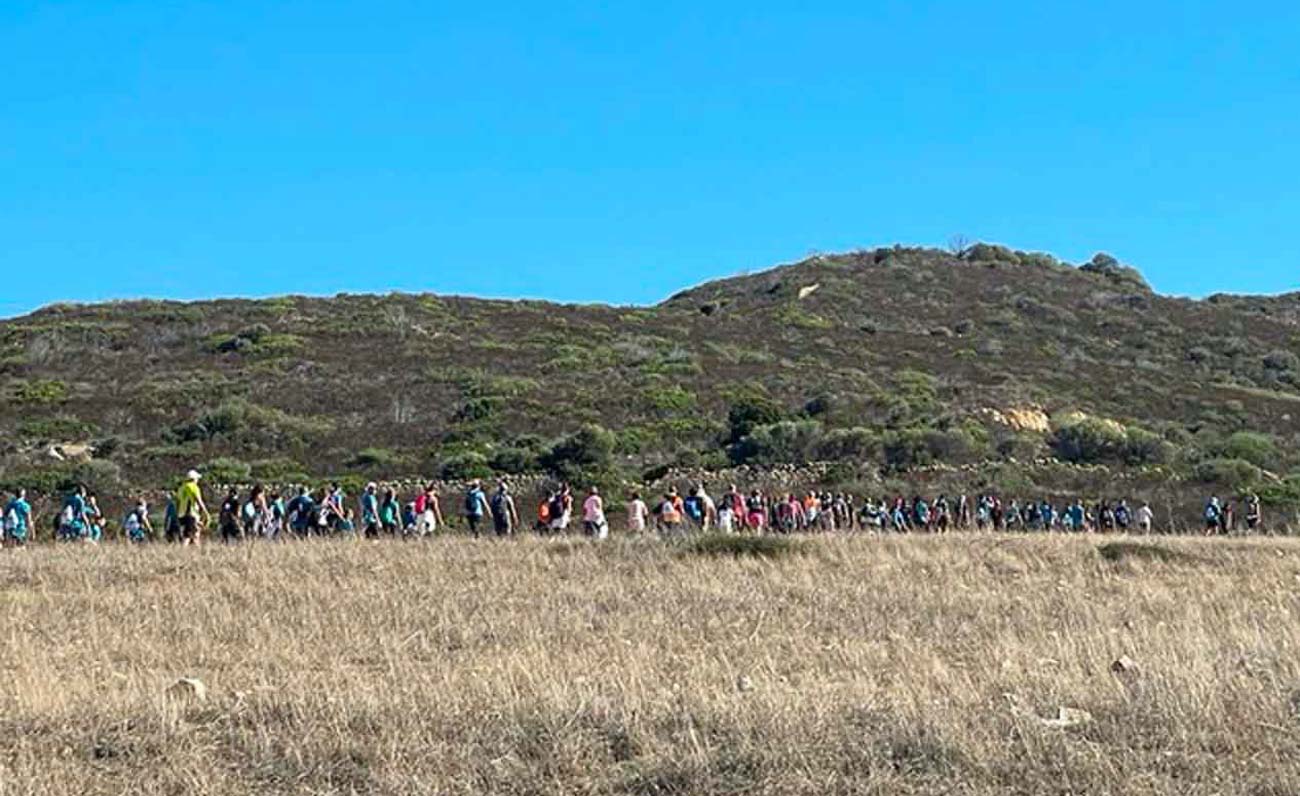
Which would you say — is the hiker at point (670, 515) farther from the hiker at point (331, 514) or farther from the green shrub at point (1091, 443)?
the green shrub at point (1091, 443)

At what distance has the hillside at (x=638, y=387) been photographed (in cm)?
3800

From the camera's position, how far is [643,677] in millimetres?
8258

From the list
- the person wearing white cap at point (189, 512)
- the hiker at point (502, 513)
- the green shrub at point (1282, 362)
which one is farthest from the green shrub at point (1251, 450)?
the person wearing white cap at point (189, 512)

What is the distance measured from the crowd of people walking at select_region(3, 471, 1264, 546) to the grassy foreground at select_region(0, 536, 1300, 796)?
5465 millimetres

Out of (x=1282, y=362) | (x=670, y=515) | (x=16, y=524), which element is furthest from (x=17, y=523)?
(x=1282, y=362)

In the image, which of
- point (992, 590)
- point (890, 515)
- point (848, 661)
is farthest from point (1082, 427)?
point (848, 661)

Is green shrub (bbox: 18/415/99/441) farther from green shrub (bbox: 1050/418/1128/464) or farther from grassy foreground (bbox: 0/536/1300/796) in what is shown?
green shrub (bbox: 1050/418/1128/464)

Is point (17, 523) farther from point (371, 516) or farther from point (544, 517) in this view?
point (544, 517)

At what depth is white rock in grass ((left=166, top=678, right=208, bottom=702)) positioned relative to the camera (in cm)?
767

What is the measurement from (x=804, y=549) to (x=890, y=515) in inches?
453

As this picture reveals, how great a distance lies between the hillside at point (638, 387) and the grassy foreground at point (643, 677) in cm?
2062

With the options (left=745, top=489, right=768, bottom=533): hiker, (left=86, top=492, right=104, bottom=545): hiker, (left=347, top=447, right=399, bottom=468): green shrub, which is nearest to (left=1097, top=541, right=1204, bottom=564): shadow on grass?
(left=745, top=489, right=768, bottom=533): hiker

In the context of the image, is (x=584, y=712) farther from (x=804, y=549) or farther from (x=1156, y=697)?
(x=804, y=549)

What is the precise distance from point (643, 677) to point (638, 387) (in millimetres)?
38607
